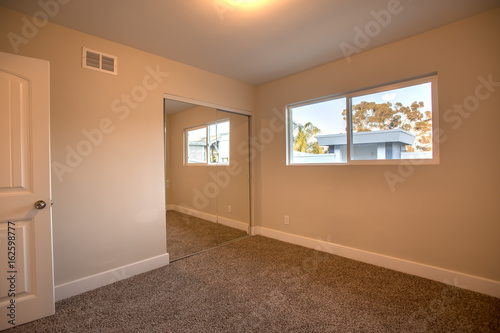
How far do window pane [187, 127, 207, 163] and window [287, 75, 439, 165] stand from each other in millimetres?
1332

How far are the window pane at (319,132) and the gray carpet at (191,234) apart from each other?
1.60 metres

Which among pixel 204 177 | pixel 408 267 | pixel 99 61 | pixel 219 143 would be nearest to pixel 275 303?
pixel 408 267

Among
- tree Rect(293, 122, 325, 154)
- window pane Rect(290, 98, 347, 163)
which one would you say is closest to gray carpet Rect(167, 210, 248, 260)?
window pane Rect(290, 98, 347, 163)

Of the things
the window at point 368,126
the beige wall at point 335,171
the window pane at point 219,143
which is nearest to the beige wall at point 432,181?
the beige wall at point 335,171

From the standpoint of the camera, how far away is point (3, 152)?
5.86 ft

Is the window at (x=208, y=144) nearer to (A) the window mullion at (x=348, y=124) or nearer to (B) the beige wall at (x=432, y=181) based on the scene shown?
(B) the beige wall at (x=432, y=181)

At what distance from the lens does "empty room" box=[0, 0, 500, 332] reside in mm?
1876

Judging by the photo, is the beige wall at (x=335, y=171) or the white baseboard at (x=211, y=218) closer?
the beige wall at (x=335, y=171)

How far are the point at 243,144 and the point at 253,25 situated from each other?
200 cm

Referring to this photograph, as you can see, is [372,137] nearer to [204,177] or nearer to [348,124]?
[348,124]

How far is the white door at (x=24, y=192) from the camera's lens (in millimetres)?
1778

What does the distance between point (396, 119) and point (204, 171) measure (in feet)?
8.58

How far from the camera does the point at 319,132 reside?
11.1ft

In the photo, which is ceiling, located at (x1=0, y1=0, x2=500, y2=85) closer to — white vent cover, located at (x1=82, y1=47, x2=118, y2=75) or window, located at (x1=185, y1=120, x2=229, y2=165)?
white vent cover, located at (x1=82, y1=47, x2=118, y2=75)
